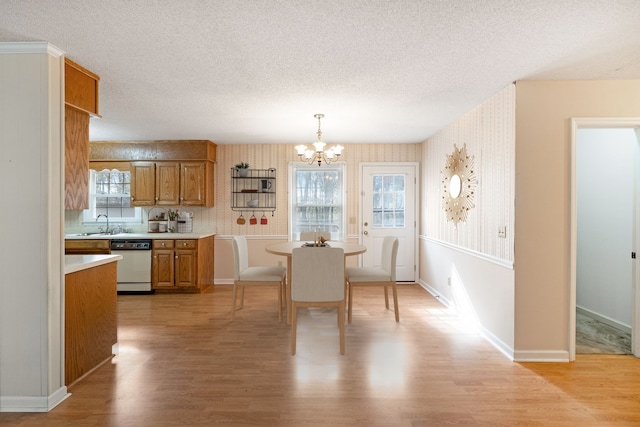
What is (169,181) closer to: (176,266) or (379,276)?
(176,266)

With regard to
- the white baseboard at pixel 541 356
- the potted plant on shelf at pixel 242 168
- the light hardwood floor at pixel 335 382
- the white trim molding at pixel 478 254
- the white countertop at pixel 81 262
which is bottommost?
the light hardwood floor at pixel 335 382

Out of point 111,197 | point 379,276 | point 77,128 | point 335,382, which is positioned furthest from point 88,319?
point 111,197

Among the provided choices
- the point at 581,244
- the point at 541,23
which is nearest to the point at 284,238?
the point at 581,244

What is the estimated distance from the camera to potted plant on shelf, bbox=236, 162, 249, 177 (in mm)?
5555

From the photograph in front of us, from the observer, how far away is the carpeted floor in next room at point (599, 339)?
9.95 ft

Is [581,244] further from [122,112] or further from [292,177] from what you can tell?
[122,112]

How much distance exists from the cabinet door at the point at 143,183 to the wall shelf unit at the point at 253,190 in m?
1.17

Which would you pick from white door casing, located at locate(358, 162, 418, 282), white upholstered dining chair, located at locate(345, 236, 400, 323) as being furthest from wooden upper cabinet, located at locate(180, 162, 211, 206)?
white upholstered dining chair, located at locate(345, 236, 400, 323)

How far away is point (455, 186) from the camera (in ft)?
→ 13.5

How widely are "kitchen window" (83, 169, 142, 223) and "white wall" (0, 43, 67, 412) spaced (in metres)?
3.50

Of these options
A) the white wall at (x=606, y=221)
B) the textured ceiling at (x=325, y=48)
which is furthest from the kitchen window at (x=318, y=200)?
the white wall at (x=606, y=221)

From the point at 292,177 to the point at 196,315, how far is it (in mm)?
2584

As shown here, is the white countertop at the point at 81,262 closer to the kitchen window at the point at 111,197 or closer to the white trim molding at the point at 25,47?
the white trim molding at the point at 25,47

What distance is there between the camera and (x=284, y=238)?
5711 millimetres
